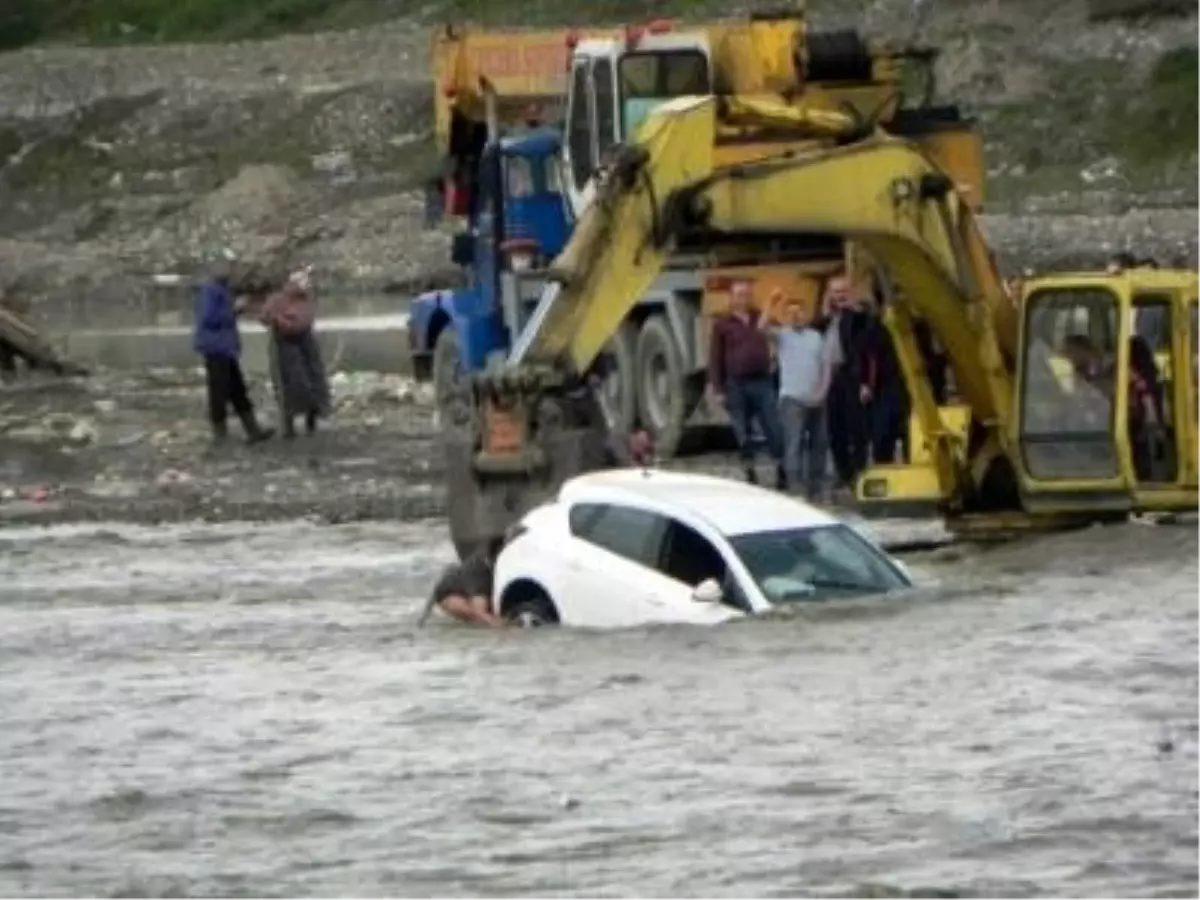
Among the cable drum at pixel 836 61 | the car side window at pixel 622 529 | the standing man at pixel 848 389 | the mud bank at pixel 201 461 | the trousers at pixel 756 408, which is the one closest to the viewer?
the car side window at pixel 622 529

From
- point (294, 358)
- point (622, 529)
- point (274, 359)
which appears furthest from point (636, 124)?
point (622, 529)

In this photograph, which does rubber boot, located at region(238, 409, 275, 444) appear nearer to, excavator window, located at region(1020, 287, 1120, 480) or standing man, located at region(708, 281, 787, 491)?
standing man, located at region(708, 281, 787, 491)

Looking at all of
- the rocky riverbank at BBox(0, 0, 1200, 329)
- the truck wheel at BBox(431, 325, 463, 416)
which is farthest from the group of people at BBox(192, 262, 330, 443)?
the rocky riverbank at BBox(0, 0, 1200, 329)

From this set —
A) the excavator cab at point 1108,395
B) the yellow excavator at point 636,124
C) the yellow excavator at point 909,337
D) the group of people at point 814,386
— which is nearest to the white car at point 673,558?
the yellow excavator at point 909,337

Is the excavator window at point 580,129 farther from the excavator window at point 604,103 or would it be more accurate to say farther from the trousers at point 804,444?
the trousers at point 804,444

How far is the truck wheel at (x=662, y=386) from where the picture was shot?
34531 millimetres

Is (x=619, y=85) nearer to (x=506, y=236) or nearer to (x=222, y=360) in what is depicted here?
(x=506, y=236)

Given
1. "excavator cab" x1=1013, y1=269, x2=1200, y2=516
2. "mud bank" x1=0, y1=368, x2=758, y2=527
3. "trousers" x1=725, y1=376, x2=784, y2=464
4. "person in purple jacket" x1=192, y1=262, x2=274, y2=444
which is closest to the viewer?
"excavator cab" x1=1013, y1=269, x2=1200, y2=516

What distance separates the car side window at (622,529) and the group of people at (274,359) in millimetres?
15096

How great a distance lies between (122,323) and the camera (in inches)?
2559

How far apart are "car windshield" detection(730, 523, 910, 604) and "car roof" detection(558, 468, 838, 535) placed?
0.22 ft

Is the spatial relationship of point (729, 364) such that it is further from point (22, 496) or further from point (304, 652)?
point (304, 652)

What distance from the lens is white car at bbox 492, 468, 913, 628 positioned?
21625 millimetres

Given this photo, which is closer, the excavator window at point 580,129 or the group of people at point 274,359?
the excavator window at point 580,129
